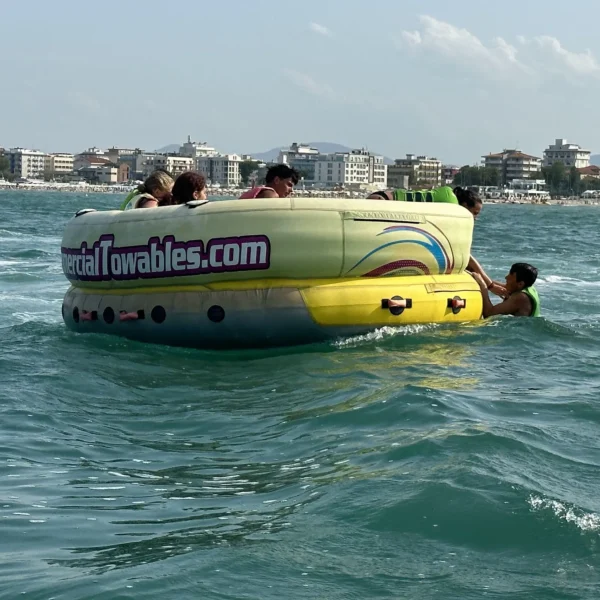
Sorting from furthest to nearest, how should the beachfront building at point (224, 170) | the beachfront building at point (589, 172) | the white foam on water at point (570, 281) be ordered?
the beachfront building at point (224, 170)
the beachfront building at point (589, 172)
the white foam on water at point (570, 281)

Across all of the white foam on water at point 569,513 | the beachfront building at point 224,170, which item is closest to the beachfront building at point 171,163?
the beachfront building at point 224,170

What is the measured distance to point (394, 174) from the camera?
5541 inches

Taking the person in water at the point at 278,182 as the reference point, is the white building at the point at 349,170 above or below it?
above

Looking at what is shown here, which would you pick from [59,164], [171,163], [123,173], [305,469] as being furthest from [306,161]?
[305,469]

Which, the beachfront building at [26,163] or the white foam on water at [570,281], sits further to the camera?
the beachfront building at [26,163]

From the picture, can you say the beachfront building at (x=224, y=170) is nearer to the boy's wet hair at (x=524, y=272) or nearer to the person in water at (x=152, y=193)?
the person in water at (x=152, y=193)

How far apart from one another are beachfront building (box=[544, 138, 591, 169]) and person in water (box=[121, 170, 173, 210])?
173 metres

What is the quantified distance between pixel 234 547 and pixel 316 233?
416cm

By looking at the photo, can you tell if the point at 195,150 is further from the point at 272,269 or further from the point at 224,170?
the point at 272,269

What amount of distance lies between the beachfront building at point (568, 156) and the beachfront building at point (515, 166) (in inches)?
377

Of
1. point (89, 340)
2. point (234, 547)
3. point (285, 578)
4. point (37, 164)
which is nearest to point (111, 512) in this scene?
point (234, 547)

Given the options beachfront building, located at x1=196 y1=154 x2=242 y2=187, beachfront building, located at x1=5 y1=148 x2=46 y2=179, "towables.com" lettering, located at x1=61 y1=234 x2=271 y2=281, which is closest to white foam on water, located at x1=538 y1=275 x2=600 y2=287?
"towables.com" lettering, located at x1=61 y1=234 x2=271 y2=281

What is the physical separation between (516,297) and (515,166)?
16026 centimetres

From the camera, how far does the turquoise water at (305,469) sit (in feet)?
12.3
